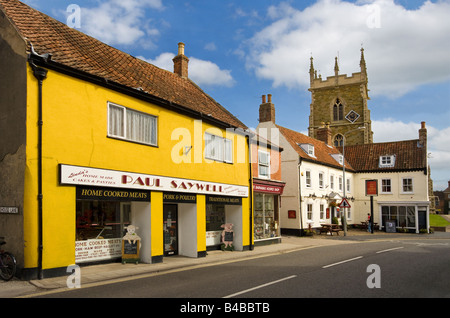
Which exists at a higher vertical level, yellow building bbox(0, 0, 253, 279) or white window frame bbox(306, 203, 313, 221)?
yellow building bbox(0, 0, 253, 279)

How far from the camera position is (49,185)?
1078 centimetres

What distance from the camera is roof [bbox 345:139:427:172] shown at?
37.9 meters

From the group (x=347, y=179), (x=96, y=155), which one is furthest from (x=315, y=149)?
(x=96, y=155)

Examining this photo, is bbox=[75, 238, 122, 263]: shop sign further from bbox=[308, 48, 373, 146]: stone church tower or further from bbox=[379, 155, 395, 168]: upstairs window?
bbox=[308, 48, 373, 146]: stone church tower

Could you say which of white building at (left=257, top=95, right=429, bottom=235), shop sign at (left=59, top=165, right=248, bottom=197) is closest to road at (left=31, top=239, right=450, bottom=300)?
shop sign at (left=59, top=165, right=248, bottom=197)

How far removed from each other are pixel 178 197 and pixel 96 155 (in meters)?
4.15

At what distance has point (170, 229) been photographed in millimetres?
16250

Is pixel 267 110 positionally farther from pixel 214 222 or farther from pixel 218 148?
pixel 214 222

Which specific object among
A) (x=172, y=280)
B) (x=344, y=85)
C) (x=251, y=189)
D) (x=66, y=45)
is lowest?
(x=172, y=280)

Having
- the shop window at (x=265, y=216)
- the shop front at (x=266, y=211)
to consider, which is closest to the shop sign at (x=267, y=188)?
the shop front at (x=266, y=211)

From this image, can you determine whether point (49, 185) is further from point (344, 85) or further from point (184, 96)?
point (344, 85)

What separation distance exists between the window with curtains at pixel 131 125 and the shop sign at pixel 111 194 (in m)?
1.86
